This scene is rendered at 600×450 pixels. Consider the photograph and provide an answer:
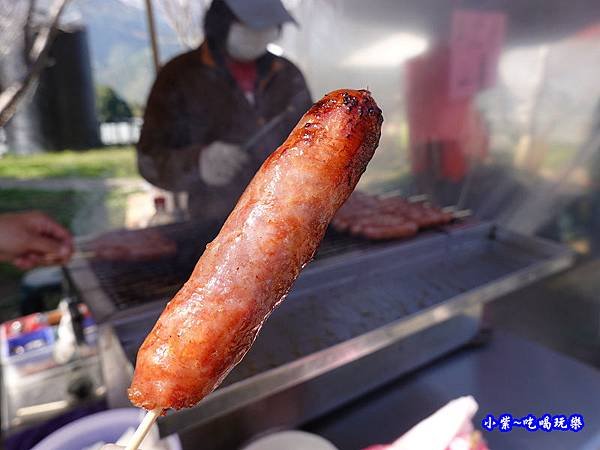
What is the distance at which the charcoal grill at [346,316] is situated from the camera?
1.74 metres

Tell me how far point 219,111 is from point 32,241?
68.3 inches

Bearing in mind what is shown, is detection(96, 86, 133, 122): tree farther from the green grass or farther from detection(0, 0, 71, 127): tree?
detection(0, 0, 71, 127): tree

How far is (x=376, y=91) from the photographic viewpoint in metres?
4.19

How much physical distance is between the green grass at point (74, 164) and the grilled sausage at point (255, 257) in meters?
3.17

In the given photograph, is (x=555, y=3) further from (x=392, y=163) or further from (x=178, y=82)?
(x=178, y=82)

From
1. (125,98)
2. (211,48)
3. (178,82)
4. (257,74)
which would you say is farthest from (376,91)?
(125,98)

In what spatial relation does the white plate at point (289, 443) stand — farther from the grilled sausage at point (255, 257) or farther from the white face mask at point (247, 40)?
the white face mask at point (247, 40)

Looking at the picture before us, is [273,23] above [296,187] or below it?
above

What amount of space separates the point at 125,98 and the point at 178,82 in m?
0.69

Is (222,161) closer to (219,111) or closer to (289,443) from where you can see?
(219,111)

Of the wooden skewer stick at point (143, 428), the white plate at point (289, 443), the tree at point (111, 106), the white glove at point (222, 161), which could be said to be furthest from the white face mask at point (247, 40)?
the wooden skewer stick at point (143, 428)

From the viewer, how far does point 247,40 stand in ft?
10.4

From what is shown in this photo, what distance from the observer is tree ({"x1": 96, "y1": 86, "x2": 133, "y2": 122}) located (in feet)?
12.0

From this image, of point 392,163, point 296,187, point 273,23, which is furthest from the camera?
point 392,163
